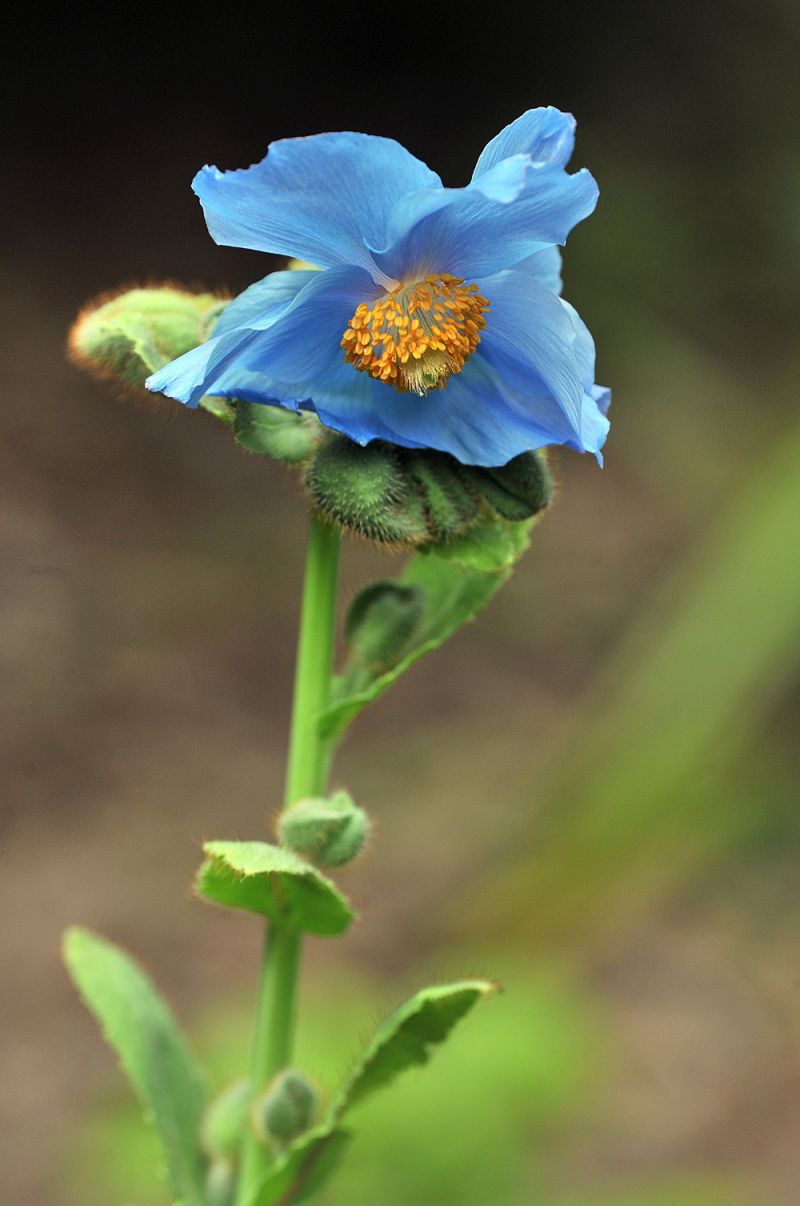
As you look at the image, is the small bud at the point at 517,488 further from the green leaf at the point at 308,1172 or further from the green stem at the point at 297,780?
the green leaf at the point at 308,1172

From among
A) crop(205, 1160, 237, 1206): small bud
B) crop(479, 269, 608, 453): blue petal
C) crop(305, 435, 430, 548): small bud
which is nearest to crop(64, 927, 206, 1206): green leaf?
crop(205, 1160, 237, 1206): small bud

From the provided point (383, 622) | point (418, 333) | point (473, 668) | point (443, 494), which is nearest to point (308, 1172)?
point (383, 622)

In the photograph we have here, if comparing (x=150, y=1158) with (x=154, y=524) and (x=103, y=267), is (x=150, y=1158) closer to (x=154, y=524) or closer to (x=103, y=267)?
(x=154, y=524)

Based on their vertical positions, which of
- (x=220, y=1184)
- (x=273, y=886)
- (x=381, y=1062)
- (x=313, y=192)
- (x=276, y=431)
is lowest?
(x=220, y=1184)

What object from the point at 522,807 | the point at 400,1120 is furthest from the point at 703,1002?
the point at 400,1120

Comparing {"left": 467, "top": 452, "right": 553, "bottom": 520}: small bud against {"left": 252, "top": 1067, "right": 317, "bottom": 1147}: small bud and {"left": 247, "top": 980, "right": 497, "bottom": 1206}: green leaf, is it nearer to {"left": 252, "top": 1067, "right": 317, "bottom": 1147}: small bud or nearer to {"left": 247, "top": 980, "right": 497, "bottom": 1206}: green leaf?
{"left": 247, "top": 980, "right": 497, "bottom": 1206}: green leaf

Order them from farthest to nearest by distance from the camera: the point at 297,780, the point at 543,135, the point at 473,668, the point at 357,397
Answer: the point at 473,668, the point at 297,780, the point at 357,397, the point at 543,135

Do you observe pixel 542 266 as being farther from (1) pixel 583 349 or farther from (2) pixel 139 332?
(2) pixel 139 332
